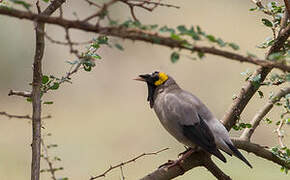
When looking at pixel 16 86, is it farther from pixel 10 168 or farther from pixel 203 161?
pixel 203 161

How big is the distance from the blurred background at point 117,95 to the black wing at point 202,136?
19.1 feet

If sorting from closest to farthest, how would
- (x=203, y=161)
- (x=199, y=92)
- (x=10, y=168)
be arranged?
(x=203, y=161)
(x=10, y=168)
(x=199, y=92)

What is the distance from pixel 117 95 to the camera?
1281 centimetres

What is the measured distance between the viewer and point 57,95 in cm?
1310

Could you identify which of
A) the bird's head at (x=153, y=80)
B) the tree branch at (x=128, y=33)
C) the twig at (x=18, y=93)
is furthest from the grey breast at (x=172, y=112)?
the tree branch at (x=128, y=33)

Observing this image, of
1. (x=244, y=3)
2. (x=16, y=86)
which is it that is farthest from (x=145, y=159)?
(x=244, y=3)

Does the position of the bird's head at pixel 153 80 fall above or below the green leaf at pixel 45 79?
above

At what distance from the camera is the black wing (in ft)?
10.7

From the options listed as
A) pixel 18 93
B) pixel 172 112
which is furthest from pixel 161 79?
pixel 18 93

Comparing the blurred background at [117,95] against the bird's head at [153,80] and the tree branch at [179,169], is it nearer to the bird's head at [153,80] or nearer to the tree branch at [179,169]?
the bird's head at [153,80]

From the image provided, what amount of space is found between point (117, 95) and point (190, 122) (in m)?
9.28

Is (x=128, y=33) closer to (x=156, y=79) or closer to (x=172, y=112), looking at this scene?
(x=172, y=112)

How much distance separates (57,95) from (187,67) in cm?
323

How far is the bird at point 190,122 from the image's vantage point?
3.29 m
